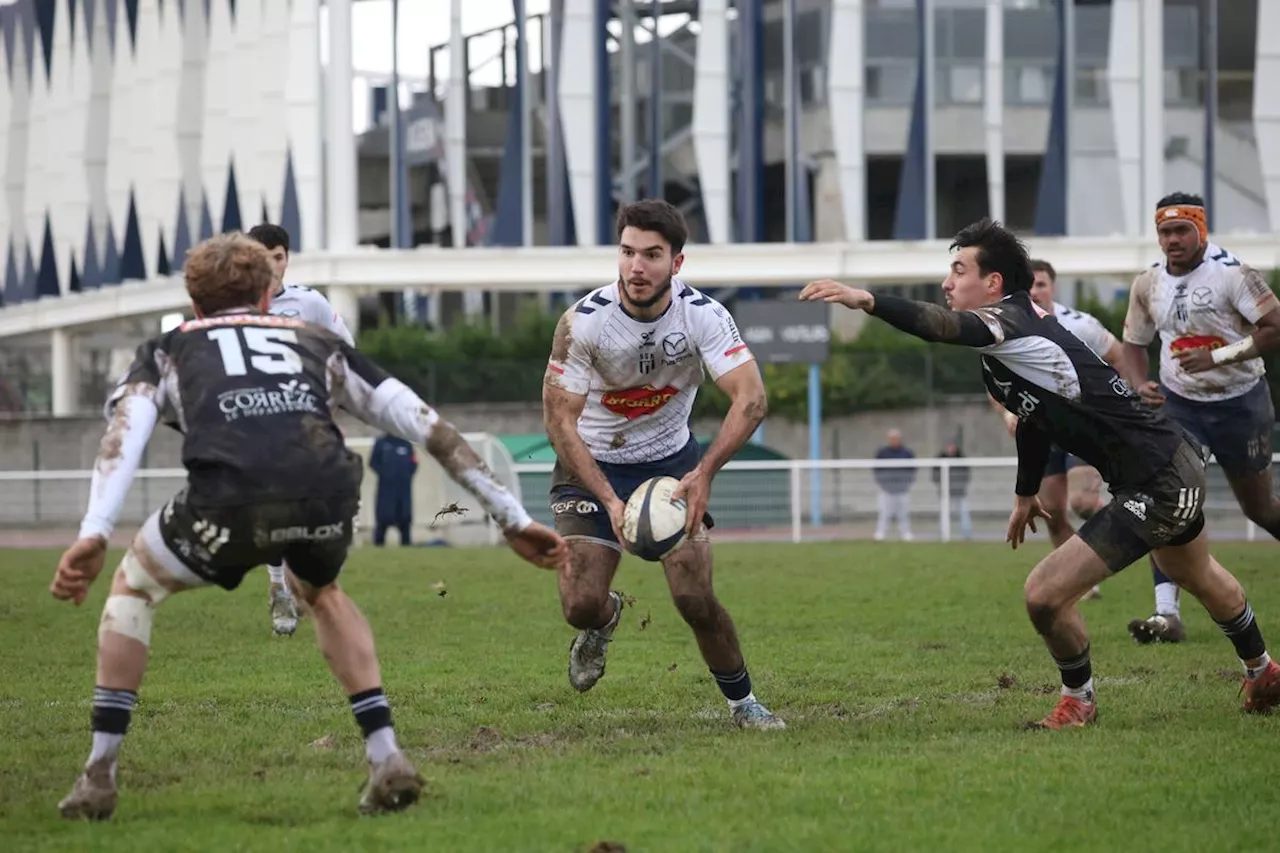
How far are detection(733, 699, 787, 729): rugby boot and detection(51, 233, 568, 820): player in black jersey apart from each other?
215cm

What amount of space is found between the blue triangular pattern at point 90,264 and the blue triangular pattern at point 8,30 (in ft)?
26.3

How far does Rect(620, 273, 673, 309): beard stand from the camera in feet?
27.4

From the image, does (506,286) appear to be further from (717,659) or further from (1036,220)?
(717,659)

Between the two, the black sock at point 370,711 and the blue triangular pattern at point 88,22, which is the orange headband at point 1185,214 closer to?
the black sock at point 370,711

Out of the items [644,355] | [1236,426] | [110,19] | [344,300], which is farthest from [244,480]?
[110,19]

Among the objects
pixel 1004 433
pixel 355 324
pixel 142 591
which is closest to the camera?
pixel 142 591

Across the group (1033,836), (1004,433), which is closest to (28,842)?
(1033,836)

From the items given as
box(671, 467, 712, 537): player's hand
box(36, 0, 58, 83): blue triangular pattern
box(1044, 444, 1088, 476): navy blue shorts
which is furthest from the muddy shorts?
box(36, 0, 58, 83): blue triangular pattern

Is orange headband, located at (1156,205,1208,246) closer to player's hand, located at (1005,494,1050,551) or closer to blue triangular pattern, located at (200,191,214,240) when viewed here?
player's hand, located at (1005,494,1050,551)

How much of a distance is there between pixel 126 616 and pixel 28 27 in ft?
163

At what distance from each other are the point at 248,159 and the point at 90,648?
30.7 m

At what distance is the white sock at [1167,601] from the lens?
11836 millimetres

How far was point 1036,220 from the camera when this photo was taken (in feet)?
127

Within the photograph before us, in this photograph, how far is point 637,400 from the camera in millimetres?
8758
